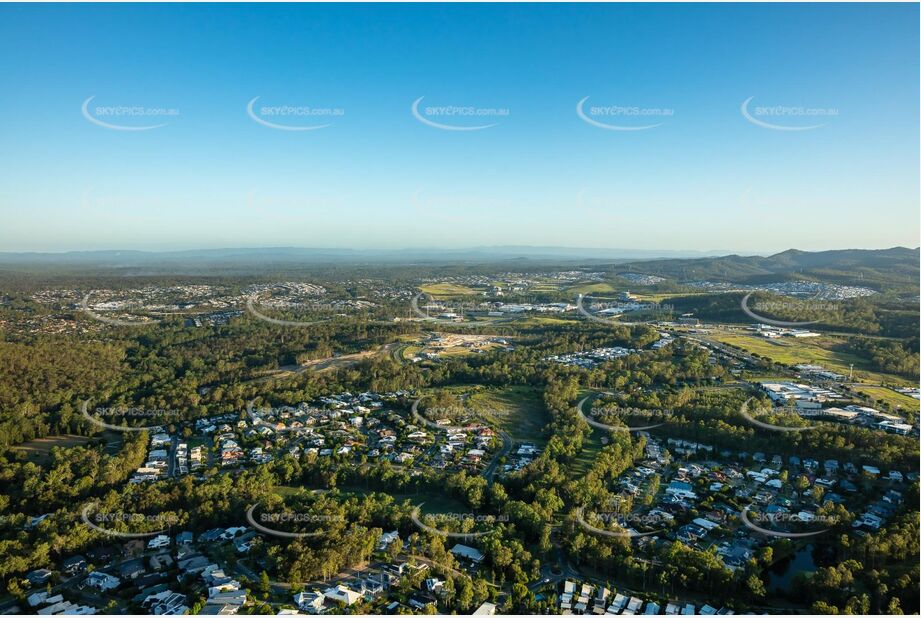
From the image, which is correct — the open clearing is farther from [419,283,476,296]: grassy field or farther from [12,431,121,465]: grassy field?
[12,431,121,465]: grassy field

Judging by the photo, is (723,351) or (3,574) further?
(723,351)

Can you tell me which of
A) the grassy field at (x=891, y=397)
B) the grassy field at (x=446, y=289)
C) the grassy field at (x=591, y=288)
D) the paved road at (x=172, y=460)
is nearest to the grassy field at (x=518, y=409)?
the paved road at (x=172, y=460)

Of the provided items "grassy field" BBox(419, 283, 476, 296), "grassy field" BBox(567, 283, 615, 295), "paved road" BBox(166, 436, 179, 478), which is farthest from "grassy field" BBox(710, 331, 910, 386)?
"grassy field" BBox(419, 283, 476, 296)

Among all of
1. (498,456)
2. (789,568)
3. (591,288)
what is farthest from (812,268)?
(789,568)

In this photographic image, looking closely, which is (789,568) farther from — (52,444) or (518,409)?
(52,444)

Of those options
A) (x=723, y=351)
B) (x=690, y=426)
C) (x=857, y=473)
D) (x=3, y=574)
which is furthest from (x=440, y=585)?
(x=723, y=351)

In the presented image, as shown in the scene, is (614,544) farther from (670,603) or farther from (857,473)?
(857,473)
